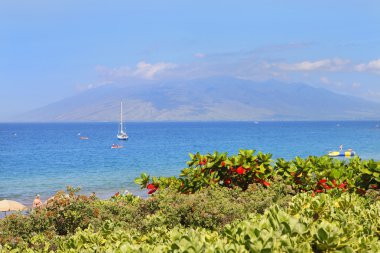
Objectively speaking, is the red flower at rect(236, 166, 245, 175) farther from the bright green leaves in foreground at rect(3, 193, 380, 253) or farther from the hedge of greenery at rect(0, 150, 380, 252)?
the bright green leaves in foreground at rect(3, 193, 380, 253)

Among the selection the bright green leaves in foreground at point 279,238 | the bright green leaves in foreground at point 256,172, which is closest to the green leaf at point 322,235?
the bright green leaves in foreground at point 279,238

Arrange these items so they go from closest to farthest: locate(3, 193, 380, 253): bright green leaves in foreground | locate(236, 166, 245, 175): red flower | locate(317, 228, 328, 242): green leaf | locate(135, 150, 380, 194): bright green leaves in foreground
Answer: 1. locate(3, 193, 380, 253): bright green leaves in foreground
2. locate(317, 228, 328, 242): green leaf
3. locate(135, 150, 380, 194): bright green leaves in foreground
4. locate(236, 166, 245, 175): red flower

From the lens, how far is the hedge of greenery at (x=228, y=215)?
4.03 metres

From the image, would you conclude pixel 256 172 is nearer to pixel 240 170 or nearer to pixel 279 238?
pixel 240 170

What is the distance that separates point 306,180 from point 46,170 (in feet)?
188

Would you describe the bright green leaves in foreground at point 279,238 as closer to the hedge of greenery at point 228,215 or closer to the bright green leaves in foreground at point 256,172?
the hedge of greenery at point 228,215

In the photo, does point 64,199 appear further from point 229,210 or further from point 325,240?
point 325,240

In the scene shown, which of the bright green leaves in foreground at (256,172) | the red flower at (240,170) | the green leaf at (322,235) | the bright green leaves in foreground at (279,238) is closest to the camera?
the bright green leaves in foreground at (279,238)

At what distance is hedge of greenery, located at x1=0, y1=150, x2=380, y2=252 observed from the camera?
4031 mm

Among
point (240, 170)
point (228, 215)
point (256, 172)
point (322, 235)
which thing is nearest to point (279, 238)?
point (322, 235)

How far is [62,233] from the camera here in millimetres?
8680

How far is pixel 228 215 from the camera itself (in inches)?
310

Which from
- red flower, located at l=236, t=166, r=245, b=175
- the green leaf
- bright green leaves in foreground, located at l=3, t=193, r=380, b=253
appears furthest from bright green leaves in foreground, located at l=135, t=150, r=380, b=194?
the green leaf

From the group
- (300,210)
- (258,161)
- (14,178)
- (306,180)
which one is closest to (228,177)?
(258,161)
